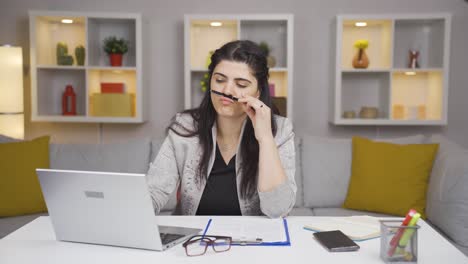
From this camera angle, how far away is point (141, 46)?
3.61m

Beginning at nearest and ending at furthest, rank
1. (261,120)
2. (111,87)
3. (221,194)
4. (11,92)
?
(261,120), (221,194), (11,92), (111,87)

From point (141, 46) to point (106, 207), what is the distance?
2.61 metres

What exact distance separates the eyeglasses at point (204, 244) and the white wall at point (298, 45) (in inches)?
107

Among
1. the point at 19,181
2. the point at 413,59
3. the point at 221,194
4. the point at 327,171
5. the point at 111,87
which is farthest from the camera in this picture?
the point at 111,87

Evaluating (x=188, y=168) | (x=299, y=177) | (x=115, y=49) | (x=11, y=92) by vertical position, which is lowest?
(x=299, y=177)

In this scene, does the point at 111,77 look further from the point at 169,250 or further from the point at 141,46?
the point at 169,250

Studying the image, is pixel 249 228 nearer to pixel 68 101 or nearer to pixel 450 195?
pixel 450 195

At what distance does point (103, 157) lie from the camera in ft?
9.62

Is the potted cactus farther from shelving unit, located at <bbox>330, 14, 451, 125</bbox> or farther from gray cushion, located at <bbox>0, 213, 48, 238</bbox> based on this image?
shelving unit, located at <bbox>330, 14, 451, 125</bbox>

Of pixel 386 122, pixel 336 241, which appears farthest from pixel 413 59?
pixel 336 241

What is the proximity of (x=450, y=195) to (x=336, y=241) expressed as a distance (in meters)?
1.35

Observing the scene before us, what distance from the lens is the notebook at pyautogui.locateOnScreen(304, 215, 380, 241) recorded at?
1.33 metres

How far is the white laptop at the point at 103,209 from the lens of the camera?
44.3 inches

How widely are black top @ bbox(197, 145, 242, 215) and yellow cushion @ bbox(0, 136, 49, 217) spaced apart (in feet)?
4.28
